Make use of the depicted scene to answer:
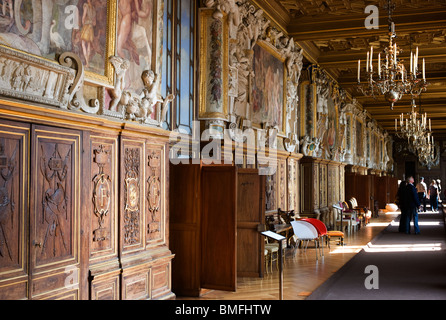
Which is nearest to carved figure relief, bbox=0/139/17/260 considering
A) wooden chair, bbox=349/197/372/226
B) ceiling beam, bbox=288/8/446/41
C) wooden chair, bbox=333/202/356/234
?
ceiling beam, bbox=288/8/446/41

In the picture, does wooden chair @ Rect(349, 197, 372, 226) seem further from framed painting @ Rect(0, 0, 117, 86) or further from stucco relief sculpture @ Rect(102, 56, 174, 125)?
framed painting @ Rect(0, 0, 117, 86)

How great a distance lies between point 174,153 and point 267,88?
4.59 metres

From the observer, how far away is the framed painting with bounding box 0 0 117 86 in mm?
4469

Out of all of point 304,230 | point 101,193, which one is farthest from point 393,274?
point 101,193

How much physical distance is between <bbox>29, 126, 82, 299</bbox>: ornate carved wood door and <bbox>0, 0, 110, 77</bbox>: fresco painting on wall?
0.81m


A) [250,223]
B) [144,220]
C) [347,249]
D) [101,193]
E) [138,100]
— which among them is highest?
[138,100]

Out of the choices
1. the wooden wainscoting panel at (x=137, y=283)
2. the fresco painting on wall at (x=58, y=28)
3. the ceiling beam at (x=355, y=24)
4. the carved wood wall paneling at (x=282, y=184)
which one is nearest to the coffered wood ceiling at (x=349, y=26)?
the ceiling beam at (x=355, y=24)

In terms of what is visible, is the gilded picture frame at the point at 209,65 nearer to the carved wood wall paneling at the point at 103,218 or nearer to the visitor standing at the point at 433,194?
the carved wood wall paneling at the point at 103,218

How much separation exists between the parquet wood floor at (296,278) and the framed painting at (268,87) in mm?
3096

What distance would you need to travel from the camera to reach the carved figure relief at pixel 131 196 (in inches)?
239

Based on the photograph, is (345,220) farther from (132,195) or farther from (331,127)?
(132,195)

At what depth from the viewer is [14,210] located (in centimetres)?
440

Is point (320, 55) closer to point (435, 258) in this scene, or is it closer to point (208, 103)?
point (435, 258)
